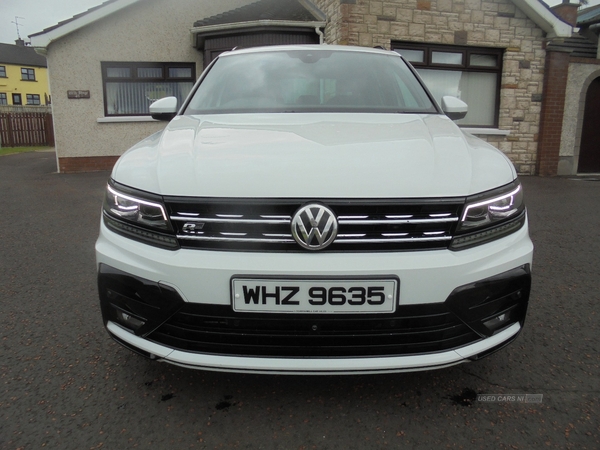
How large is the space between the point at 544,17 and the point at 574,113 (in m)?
2.49

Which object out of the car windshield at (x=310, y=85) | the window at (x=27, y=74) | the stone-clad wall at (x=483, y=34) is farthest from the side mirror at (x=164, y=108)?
the window at (x=27, y=74)

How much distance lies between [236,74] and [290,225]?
1.88 metres

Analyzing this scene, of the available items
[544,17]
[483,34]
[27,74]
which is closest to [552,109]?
[544,17]

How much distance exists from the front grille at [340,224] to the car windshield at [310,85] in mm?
1223

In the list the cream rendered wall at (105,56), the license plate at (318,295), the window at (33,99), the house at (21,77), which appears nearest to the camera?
the license plate at (318,295)

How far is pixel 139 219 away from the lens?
196 centimetres

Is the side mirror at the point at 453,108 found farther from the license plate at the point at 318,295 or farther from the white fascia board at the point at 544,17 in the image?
the white fascia board at the point at 544,17

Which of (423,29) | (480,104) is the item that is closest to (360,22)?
(423,29)

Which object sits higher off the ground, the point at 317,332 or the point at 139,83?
the point at 139,83

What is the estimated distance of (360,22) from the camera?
31.4 ft

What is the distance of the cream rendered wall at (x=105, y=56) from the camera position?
11.7 meters

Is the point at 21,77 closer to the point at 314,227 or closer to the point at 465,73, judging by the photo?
the point at 465,73

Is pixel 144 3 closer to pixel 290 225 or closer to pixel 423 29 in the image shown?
pixel 423 29

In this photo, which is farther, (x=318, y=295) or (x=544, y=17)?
(x=544, y=17)
